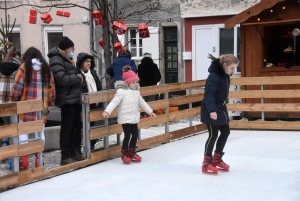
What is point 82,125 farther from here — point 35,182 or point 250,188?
point 250,188

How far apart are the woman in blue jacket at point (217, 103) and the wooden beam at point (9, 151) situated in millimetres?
2541

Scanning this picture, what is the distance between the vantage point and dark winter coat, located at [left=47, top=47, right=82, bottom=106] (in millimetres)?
8883

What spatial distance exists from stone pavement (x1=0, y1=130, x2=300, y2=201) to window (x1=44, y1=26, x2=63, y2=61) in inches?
614

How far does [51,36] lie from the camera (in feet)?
83.6

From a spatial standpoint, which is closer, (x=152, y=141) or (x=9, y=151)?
(x=9, y=151)

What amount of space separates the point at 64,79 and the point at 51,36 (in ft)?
55.9

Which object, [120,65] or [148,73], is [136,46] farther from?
[120,65]

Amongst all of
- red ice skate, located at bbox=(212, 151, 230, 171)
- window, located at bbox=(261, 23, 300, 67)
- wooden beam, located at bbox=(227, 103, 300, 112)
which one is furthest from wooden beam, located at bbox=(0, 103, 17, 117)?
window, located at bbox=(261, 23, 300, 67)

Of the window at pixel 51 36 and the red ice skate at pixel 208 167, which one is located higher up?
the window at pixel 51 36

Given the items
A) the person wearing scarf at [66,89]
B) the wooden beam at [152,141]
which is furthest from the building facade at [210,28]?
the person wearing scarf at [66,89]

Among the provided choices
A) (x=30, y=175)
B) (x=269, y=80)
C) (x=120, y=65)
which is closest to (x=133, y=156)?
(x=30, y=175)

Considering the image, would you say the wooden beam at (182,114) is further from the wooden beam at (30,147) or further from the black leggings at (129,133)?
the wooden beam at (30,147)

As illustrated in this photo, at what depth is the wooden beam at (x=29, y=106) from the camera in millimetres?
7773

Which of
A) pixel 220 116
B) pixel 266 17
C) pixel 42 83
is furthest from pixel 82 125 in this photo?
pixel 266 17
